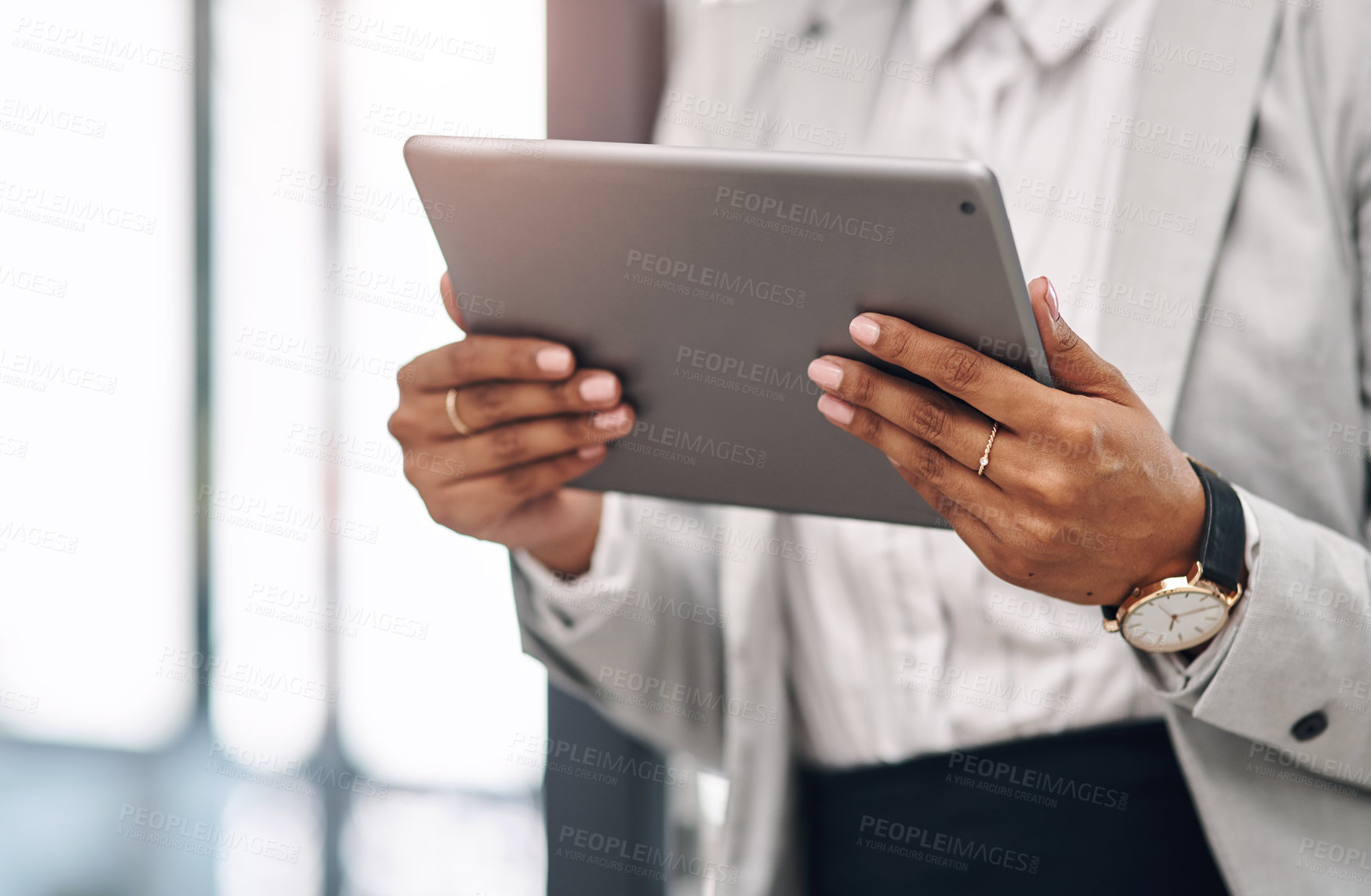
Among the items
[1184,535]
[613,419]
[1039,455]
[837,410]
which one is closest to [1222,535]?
[1184,535]

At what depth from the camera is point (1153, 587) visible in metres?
0.60

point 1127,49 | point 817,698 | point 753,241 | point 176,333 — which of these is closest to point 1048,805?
point 817,698

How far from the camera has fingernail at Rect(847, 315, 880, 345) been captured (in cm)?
55

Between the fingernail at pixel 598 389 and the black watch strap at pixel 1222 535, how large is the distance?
407 mm

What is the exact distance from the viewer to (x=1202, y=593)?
59 cm

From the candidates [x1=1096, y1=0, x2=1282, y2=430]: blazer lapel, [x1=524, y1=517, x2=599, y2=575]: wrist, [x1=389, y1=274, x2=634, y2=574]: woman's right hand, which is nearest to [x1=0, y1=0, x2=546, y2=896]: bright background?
[x1=524, y1=517, x2=599, y2=575]: wrist

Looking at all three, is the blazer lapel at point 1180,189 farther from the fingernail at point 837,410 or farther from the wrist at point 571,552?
the wrist at point 571,552

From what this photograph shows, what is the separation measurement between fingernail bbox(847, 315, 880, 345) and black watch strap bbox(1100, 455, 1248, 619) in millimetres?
236

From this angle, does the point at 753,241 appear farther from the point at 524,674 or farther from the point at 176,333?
the point at 176,333

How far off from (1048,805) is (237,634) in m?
2.32

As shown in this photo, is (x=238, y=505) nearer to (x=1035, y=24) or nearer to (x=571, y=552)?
(x=571, y=552)

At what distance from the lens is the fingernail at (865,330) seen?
1.80 ft

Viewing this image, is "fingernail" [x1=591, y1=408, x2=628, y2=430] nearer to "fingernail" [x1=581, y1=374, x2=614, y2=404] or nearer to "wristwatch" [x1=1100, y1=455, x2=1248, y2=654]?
"fingernail" [x1=581, y1=374, x2=614, y2=404]

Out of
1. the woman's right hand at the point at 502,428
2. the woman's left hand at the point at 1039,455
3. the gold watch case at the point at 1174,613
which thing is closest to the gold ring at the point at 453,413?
the woman's right hand at the point at 502,428
